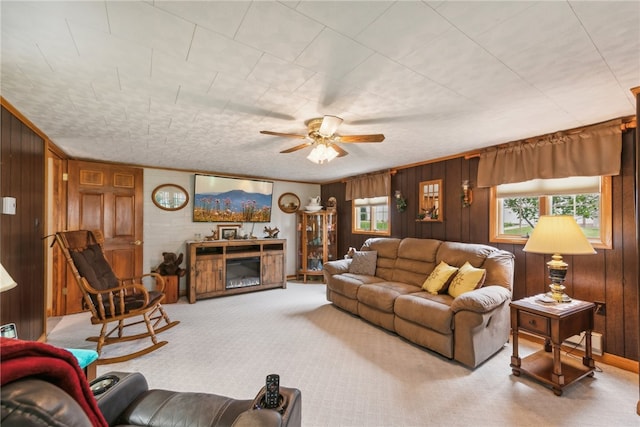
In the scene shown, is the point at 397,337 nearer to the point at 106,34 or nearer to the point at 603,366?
the point at 603,366

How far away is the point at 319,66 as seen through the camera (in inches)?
63.3

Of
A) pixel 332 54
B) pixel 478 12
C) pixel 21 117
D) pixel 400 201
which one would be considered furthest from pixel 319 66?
pixel 400 201

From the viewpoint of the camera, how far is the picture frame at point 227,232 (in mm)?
5168

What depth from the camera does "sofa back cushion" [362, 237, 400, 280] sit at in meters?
4.04

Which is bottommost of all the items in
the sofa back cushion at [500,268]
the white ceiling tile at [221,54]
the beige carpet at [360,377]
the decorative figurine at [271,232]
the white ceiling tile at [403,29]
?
the beige carpet at [360,377]

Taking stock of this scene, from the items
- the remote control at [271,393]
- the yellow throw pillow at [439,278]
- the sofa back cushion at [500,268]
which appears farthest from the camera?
the yellow throw pillow at [439,278]

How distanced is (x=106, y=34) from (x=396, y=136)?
2459mm

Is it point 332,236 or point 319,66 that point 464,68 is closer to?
point 319,66

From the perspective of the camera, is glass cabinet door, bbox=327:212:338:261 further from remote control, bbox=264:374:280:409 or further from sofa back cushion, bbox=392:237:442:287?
remote control, bbox=264:374:280:409

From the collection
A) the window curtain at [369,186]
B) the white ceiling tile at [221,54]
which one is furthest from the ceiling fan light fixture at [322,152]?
the window curtain at [369,186]

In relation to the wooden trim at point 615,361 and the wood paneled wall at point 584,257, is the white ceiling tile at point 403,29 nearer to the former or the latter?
the wood paneled wall at point 584,257

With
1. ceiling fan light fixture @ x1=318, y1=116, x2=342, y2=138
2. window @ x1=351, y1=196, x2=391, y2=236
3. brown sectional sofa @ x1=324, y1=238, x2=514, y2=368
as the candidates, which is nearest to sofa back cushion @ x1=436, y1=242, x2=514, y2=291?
brown sectional sofa @ x1=324, y1=238, x2=514, y2=368

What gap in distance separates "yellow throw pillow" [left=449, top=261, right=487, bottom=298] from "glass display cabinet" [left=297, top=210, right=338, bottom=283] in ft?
10.3

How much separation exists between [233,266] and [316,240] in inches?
71.5
